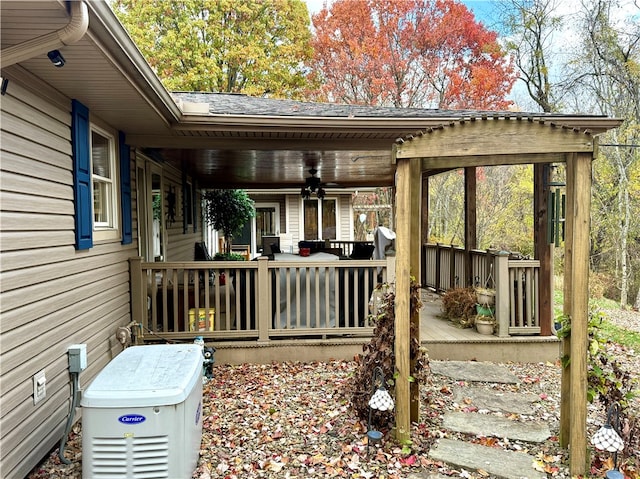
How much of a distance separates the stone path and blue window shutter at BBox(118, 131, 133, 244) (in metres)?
3.48

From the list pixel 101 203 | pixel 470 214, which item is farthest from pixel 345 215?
pixel 101 203

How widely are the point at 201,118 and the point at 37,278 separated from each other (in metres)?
2.30

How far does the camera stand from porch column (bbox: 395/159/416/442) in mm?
2996

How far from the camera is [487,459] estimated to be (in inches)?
113

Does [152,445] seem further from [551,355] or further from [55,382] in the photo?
[551,355]

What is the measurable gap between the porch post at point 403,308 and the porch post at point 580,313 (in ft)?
3.23

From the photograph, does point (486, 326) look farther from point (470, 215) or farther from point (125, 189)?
point (125, 189)

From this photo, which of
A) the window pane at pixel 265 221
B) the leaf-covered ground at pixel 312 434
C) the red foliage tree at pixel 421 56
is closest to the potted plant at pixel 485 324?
the leaf-covered ground at pixel 312 434

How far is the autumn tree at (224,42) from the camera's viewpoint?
50.8 ft

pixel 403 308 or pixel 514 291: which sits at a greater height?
pixel 403 308

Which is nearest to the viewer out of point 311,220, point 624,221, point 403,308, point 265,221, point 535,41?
point 403,308

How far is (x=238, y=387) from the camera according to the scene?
13.8 feet

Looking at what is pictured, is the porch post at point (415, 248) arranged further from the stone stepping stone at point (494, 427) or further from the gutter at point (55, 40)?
the gutter at point (55, 40)

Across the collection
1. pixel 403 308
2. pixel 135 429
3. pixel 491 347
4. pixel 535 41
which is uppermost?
pixel 535 41
